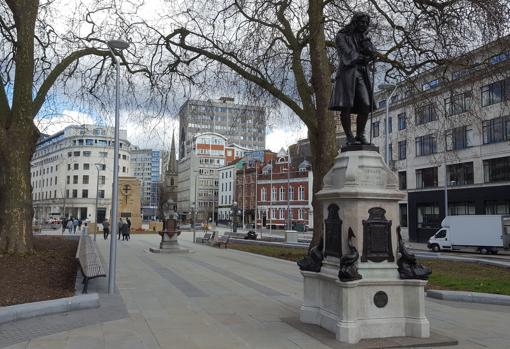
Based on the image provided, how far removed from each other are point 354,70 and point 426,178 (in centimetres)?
4385

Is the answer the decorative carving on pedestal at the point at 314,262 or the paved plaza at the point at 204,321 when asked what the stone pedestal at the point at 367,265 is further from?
the paved plaza at the point at 204,321

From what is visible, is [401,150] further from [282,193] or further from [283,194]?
[282,193]

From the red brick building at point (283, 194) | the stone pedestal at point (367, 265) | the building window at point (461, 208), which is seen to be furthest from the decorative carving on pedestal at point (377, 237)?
the red brick building at point (283, 194)

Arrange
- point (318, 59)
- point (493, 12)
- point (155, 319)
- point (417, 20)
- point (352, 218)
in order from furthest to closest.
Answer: point (318, 59)
point (417, 20)
point (493, 12)
point (155, 319)
point (352, 218)

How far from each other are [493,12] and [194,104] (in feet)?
37.4

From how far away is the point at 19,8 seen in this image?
640 inches

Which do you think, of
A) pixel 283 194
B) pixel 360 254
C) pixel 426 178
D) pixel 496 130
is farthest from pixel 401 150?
pixel 360 254

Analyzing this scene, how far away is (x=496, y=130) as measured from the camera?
40438mm

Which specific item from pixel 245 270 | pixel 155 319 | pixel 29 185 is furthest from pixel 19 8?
pixel 155 319

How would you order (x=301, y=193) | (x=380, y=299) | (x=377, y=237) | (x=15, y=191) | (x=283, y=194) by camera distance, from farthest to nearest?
(x=283, y=194) → (x=301, y=193) → (x=15, y=191) → (x=377, y=237) → (x=380, y=299)

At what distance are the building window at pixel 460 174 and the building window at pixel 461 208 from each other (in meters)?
1.81

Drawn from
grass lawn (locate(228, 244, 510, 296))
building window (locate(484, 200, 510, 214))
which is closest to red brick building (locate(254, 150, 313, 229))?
building window (locate(484, 200, 510, 214))

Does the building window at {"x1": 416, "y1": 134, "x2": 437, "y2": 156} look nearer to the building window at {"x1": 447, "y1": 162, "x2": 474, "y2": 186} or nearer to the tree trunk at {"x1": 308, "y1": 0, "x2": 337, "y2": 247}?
the building window at {"x1": 447, "y1": 162, "x2": 474, "y2": 186}

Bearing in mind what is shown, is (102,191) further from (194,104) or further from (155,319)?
(155,319)
